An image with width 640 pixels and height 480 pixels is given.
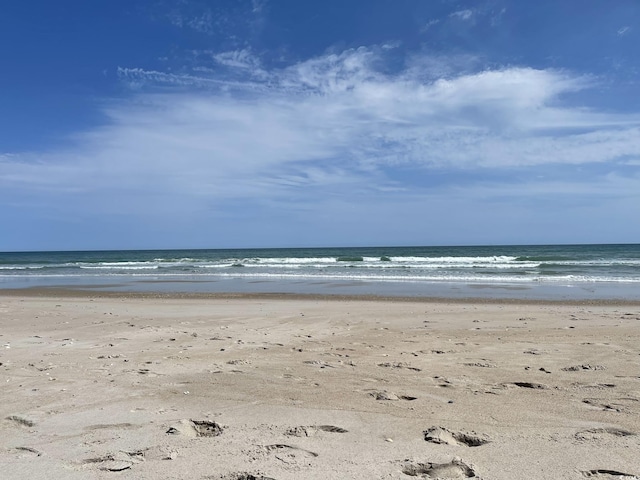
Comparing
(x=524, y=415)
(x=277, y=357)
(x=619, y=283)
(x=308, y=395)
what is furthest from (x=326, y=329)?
(x=619, y=283)

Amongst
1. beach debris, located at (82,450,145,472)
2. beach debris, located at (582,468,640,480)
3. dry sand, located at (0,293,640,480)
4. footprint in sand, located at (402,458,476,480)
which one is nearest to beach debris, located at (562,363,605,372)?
dry sand, located at (0,293,640,480)

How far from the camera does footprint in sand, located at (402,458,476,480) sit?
10.2 ft

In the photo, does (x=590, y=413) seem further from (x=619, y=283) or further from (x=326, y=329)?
(x=619, y=283)

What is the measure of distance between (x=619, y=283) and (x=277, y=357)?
19.4m

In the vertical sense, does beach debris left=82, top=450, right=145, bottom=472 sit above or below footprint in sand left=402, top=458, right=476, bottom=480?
above

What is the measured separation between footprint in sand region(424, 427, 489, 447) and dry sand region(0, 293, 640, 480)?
16 mm

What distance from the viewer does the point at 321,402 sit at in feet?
15.3

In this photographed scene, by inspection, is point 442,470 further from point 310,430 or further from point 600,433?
point 600,433

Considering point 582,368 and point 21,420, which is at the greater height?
point 21,420

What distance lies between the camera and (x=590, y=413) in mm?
4223

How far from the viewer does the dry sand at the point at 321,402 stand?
3.30 metres

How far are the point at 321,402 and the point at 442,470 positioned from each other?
1687 mm

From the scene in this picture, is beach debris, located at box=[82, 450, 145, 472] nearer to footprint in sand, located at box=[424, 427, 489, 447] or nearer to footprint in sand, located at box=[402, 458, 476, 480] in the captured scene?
footprint in sand, located at box=[402, 458, 476, 480]

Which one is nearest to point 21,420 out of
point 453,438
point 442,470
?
point 442,470
